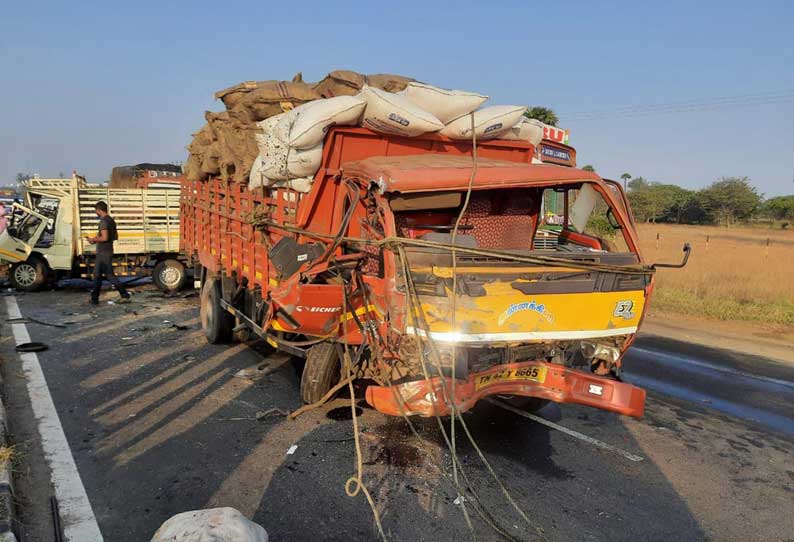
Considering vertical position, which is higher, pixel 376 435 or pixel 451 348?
pixel 451 348

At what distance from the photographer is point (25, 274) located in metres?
12.1

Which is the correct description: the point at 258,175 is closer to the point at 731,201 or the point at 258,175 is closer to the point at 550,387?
the point at 550,387

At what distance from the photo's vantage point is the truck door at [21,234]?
11.8 metres

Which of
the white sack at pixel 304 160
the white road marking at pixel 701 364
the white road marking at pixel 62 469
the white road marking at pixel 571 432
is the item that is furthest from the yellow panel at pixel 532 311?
the white road marking at pixel 701 364

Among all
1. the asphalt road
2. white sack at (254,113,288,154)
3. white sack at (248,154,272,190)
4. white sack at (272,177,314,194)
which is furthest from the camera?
white sack at (248,154,272,190)

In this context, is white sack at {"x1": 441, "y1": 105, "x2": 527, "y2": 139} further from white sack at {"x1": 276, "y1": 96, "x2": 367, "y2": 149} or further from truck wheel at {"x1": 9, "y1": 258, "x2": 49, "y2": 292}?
truck wheel at {"x1": 9, "y1": 258, "x2": 49, "y2": 292}

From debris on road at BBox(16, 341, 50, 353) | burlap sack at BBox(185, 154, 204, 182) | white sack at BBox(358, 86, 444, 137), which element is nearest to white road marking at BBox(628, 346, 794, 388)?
white sack at BBox(358, 86, 444, 137)

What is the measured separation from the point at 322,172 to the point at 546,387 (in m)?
2.62

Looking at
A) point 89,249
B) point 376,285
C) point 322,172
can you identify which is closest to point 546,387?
point 376,285

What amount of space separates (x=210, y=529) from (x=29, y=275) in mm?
12257

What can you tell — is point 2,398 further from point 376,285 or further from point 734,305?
point 734,305

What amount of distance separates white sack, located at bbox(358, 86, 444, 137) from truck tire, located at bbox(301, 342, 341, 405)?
77.0 inches

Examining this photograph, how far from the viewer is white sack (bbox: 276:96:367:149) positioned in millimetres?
4770

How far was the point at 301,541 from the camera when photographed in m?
3.18
